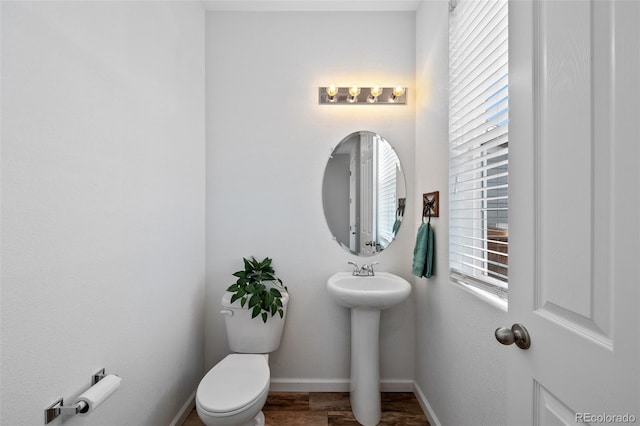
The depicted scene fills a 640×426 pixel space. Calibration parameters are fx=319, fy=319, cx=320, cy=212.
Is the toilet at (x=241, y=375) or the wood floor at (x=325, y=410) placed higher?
the toilet at (x=241, y=375)

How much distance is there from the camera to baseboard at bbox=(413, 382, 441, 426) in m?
1.82

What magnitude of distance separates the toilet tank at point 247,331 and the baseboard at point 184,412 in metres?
0.40

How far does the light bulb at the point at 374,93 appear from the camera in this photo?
2.13 m

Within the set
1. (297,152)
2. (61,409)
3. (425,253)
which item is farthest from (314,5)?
(61,409)

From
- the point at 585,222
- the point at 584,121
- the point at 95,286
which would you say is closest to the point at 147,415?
the point at 95,286

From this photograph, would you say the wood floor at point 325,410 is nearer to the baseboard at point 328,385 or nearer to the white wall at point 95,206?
the baseboard at point 328,385

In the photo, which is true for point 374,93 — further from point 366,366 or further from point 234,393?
point 234,393

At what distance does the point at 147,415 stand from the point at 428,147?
206cm

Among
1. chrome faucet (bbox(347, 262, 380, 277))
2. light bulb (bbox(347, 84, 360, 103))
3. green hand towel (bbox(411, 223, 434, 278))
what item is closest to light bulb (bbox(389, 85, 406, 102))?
light bulb (bbox(347, 84, 360, 103))

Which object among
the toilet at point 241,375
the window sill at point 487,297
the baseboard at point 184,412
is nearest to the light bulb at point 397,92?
the window sill at point 487,297

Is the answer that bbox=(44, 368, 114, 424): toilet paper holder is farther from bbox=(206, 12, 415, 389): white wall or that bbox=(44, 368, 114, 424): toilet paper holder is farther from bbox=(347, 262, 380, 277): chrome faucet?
bbox=(347, 262, 380, 277): chrome faucet

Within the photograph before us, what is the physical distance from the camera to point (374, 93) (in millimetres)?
2141

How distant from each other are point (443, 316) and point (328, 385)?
3.32ft

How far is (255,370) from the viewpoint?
171 cm
